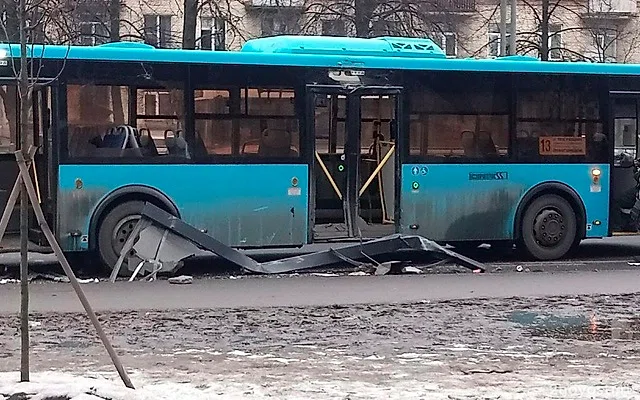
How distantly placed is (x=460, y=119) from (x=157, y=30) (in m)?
19.1

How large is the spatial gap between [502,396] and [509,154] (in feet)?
29.7

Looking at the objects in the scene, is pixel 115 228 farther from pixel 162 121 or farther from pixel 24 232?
pixel 24 232

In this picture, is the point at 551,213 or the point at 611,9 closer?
the point at 551,213

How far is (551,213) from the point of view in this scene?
16250 mm

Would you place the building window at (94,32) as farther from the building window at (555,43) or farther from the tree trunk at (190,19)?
the building window at (555,43)

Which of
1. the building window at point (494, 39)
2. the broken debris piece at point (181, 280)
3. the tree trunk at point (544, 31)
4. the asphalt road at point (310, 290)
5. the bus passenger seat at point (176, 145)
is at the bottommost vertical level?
the asphalt road at point (310, 290)

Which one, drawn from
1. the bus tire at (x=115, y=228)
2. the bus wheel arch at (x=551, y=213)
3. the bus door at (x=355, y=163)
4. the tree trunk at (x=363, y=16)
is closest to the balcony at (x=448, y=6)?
the tree trunk at (x=363, y=16)

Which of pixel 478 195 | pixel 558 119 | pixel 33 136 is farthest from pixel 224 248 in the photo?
pixel 558 119

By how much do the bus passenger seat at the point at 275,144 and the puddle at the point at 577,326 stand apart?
4.73 metres

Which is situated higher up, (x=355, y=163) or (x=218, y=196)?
(x=355, y=163)

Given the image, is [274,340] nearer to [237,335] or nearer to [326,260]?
[237,335]

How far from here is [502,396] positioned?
23.9 feet

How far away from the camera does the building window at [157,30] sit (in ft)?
101

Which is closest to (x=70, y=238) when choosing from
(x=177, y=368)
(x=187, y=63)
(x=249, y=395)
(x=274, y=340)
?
(x=187, y=63)
